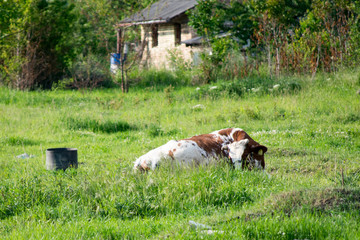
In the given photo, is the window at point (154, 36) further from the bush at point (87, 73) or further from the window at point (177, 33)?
the bush at point (87, 73)

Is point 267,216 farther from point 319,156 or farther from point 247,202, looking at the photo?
point 319,156

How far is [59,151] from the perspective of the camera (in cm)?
640

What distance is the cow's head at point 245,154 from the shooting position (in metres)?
5.85

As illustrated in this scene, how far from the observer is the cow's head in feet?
19.2

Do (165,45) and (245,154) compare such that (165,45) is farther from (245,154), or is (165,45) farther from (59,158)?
(245,154)

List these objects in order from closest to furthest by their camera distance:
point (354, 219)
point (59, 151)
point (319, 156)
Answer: point (354, 219)
point (59, 151)
point (319, 156)

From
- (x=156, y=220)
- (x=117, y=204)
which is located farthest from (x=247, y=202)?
(x=117, y=204)

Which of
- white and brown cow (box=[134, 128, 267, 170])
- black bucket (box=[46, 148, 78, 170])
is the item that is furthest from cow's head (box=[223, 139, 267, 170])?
black bucket (box=[46, 148, 78, 170])

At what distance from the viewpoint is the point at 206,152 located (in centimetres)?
586

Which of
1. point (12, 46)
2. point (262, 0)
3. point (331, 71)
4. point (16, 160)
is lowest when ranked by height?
point (16, 160)

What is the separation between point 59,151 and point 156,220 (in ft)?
8.80

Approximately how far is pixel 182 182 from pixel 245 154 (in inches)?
51.5

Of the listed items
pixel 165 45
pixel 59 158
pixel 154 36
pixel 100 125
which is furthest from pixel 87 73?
pixel 59 158

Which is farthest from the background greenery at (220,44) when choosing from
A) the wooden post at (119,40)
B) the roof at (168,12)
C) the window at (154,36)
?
the window at (154,36)
